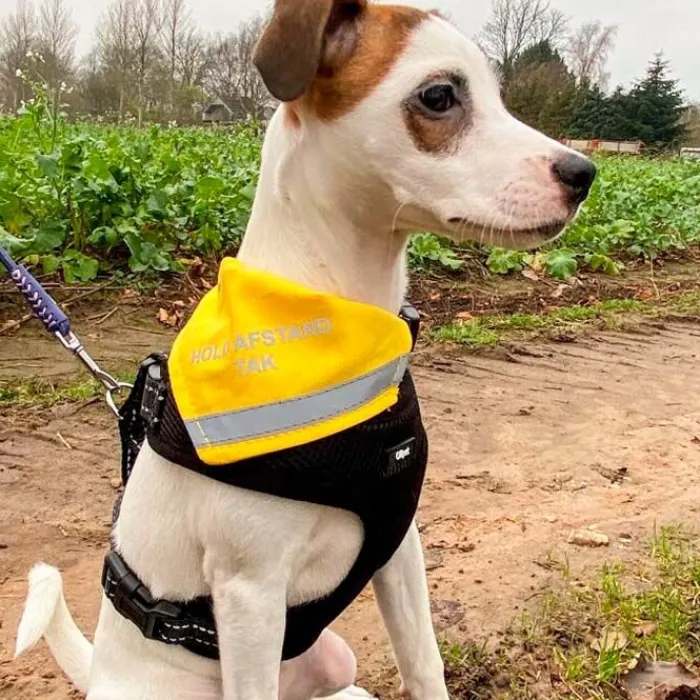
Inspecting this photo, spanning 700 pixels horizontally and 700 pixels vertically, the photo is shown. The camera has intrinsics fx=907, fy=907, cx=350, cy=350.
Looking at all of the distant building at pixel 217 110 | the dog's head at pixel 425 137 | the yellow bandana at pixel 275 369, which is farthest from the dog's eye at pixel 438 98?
the distant building at pixel 217 110

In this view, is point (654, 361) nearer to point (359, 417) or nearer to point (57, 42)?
point (359, 417)

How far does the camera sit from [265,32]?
6.81 feet

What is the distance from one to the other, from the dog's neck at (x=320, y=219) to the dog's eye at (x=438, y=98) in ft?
0.70

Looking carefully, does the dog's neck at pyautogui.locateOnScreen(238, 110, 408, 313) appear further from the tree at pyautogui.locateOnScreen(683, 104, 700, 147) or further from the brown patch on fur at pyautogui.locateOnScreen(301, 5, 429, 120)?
the tree at pyautogui.locateOnScreen(683, 104, 700, 147)

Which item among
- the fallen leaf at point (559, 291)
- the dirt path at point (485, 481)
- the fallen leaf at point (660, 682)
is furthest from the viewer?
the fallen leaf at point (559, 291)

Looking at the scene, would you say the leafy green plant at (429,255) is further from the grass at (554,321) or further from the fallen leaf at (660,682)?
the fallen leaf at (660,682)

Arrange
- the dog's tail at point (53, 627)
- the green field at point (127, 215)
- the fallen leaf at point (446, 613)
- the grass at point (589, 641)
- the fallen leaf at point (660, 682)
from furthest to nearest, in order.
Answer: the green field at point (127, 215) < the fallen leaf at point (446, 613) < the grass at point (589, 641) < the fallen leaf at point (660, 682) < the dog's tail at point (53, 627)

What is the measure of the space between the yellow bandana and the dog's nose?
0.52 m

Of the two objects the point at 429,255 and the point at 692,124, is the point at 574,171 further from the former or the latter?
the point at 692,124

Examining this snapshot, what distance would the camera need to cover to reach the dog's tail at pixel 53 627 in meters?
2.38

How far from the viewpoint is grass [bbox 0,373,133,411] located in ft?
17.0

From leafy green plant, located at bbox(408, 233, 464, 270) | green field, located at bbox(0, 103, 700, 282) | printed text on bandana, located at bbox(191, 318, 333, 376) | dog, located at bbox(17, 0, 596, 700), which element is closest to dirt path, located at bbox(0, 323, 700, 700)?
dog, located at bbox(17, 0, 596, 700)

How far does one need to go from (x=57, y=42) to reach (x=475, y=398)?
6102 centimetres

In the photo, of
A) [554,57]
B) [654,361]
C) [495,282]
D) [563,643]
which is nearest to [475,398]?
[654,361]
